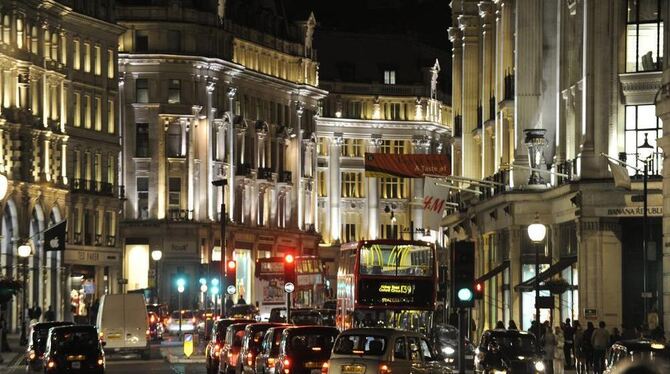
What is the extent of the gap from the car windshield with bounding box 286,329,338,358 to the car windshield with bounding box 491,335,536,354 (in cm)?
661

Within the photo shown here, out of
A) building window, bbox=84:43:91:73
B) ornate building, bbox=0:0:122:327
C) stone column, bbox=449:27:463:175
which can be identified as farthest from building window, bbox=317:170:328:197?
stone column, bbox=449:27:463:175

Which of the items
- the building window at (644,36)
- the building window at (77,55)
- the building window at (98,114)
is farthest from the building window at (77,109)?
the building window at (644,36)

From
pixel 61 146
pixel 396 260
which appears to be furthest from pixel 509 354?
pixel 61 146

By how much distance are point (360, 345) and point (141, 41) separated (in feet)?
306

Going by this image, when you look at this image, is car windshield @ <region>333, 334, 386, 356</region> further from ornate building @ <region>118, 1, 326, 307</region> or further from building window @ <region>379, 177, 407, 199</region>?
building window @ <region>379, 177, 407, 199</region>

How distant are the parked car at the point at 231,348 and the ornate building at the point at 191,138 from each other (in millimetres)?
70306

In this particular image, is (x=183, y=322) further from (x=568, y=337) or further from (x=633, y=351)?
(x=633, y=351)

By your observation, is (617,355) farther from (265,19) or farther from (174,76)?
(265,19)

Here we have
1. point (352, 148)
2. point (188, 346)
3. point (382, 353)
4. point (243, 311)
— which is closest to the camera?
point (382, 353)

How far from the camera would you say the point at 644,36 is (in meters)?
61.0

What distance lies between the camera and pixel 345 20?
17125 centimetres

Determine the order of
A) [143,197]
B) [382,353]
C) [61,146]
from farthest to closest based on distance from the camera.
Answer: [143,197] < [61,146] < [382,353]

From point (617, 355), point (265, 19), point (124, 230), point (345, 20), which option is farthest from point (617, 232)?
point (345, 20)

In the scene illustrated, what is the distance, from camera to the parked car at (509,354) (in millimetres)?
44688
